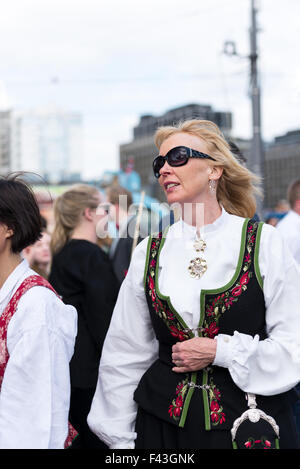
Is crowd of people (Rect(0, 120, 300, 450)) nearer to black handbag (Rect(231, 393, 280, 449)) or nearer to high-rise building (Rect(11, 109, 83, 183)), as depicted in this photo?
black handbag (Rect(231, 393, 280, 449))

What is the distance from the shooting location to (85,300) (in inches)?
158

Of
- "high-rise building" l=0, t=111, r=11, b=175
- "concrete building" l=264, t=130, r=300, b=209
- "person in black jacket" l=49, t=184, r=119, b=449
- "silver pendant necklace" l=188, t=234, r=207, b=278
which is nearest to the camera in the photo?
"silver pendant necklace" l=188, t=234, r=207, b=278

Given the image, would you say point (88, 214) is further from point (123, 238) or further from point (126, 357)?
point (126, 357)

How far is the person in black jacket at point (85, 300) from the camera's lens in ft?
12.9

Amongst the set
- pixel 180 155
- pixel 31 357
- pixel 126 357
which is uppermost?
pixel 180 155

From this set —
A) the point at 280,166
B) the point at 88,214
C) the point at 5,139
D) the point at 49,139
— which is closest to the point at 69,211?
the point at 88,214

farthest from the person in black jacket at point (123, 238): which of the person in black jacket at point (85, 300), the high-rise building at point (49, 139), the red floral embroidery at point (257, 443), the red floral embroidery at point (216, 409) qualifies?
the high-rise building at point (49, 139)

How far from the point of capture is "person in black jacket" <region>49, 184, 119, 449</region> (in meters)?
3.94

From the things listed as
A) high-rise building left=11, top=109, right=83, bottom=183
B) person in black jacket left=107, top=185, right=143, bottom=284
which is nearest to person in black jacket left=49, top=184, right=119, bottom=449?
person in black jacket left=107, top=185, right=143, bottom=284

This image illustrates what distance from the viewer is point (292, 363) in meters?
2.32

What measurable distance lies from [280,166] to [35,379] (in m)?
109

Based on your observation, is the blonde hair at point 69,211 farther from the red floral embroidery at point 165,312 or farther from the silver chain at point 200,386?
the silver chain at point 200,386

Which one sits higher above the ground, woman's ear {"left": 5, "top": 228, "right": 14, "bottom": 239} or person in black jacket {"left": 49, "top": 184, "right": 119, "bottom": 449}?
woman's ear {"left": 5, "top": 228, "right": 14, "bottom": 239}
